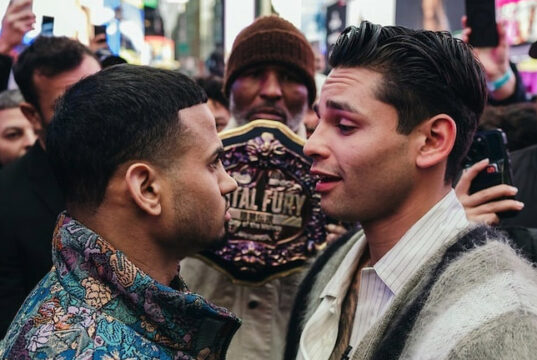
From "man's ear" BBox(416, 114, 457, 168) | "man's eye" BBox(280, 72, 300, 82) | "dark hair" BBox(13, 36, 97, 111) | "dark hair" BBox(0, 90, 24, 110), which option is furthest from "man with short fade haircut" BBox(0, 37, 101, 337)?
"dark hair" BBox(0, 90, 24, 110)

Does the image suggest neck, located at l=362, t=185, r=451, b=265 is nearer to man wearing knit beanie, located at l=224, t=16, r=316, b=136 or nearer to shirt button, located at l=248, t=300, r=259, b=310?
shirt button, located at l=248, t=300, r=259, b=310

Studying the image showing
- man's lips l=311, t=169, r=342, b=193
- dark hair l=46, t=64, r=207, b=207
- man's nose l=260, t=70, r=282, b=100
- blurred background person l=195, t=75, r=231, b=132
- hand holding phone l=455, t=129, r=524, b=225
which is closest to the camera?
dark hair l=46, t=64, r=207, b=207

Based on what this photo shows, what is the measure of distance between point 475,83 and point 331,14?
857 centimetres

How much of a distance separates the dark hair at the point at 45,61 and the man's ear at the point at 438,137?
2.10 meters

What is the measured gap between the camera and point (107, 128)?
6.51ft

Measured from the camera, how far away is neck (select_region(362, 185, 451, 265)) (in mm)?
2297

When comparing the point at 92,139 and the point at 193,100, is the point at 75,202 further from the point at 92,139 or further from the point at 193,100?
the point at 193,100

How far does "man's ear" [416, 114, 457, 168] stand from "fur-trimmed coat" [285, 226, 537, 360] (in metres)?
0.28

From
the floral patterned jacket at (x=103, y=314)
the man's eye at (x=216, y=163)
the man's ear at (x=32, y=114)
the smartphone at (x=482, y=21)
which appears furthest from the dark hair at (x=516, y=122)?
the floral patterned jacket at (x=103, y=314)

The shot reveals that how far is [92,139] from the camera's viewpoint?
1.99 m

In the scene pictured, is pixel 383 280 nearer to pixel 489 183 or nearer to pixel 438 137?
pixel 438 137

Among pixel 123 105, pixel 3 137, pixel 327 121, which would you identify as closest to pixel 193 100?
pixel 123 105

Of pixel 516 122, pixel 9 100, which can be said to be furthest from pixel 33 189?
pixel 516 122

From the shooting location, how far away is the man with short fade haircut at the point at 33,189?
308 centimetres
